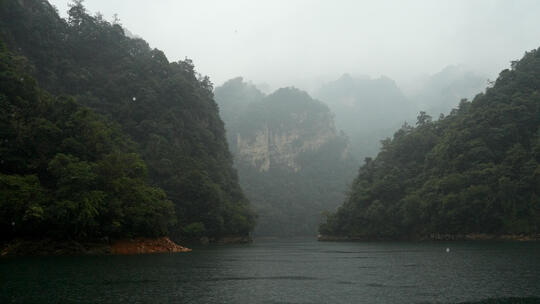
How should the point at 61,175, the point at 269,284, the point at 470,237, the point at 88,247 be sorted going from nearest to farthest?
1. the point at 269,284
2. the point at 61,175
3. the point at 88,247
4. the point at 470,237

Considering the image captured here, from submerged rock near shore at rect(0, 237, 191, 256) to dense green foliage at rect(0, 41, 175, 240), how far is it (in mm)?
1086

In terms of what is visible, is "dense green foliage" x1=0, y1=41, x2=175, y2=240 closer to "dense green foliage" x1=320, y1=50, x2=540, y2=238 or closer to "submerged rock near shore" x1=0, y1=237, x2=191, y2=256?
"submerged rock near shore" x1=0, y1=237, x2=191, y2=256

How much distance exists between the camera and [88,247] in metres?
51.5

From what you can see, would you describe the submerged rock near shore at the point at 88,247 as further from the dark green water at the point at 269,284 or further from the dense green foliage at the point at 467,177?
the dense green foliage at the point at 467,177

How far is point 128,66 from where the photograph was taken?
10681cm

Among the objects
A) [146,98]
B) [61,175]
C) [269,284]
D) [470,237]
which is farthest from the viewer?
[146,98]

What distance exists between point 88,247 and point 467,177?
7422cm

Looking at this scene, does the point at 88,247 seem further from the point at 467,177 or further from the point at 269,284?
the point at 467,177

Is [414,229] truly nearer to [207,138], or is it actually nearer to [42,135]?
[207,138]

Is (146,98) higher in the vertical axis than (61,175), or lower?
higher

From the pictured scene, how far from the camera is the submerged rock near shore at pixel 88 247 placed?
46.3m

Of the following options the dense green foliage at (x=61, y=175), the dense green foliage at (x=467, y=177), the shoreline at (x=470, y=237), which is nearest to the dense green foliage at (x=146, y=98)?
the dense green foliage at (x=61, y=175)

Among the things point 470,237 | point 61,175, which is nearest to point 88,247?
point 61,175

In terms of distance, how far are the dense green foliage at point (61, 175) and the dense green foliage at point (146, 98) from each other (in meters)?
23.5
